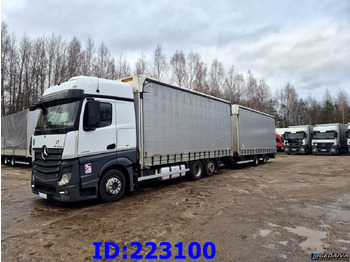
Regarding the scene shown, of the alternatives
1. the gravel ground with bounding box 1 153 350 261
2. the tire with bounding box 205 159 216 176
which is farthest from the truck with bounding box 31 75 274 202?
the tire with bounding box 205 159 216 176

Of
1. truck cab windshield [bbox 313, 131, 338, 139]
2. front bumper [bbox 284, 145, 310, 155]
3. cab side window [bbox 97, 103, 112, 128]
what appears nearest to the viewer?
cab side window [bbox 97, 103, 112, 128]

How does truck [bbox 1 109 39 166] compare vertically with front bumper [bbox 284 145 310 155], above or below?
above

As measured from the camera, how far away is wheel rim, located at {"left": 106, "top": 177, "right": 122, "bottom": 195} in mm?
6191

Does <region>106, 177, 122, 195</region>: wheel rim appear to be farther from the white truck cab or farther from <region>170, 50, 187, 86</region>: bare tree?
<region>170, 50, 187, 86</region>: bare tree

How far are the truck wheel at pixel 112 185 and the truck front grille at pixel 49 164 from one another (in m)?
1.19

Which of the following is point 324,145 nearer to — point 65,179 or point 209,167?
point 209,167

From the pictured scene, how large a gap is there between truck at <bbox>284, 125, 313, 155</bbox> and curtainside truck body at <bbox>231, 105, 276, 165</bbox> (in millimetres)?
10182

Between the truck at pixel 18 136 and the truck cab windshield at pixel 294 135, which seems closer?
the truck at pixel 18 136

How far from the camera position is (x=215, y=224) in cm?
472

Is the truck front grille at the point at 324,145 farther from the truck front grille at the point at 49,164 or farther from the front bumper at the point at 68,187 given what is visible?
the truck front grille at the point at 49,164

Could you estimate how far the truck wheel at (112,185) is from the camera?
20.1ft

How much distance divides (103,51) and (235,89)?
2165 centimetres

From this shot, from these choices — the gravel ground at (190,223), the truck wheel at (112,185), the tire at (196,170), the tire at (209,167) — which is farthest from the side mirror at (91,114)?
the tire at (209,167)

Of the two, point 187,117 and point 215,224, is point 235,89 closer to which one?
point 187,117
